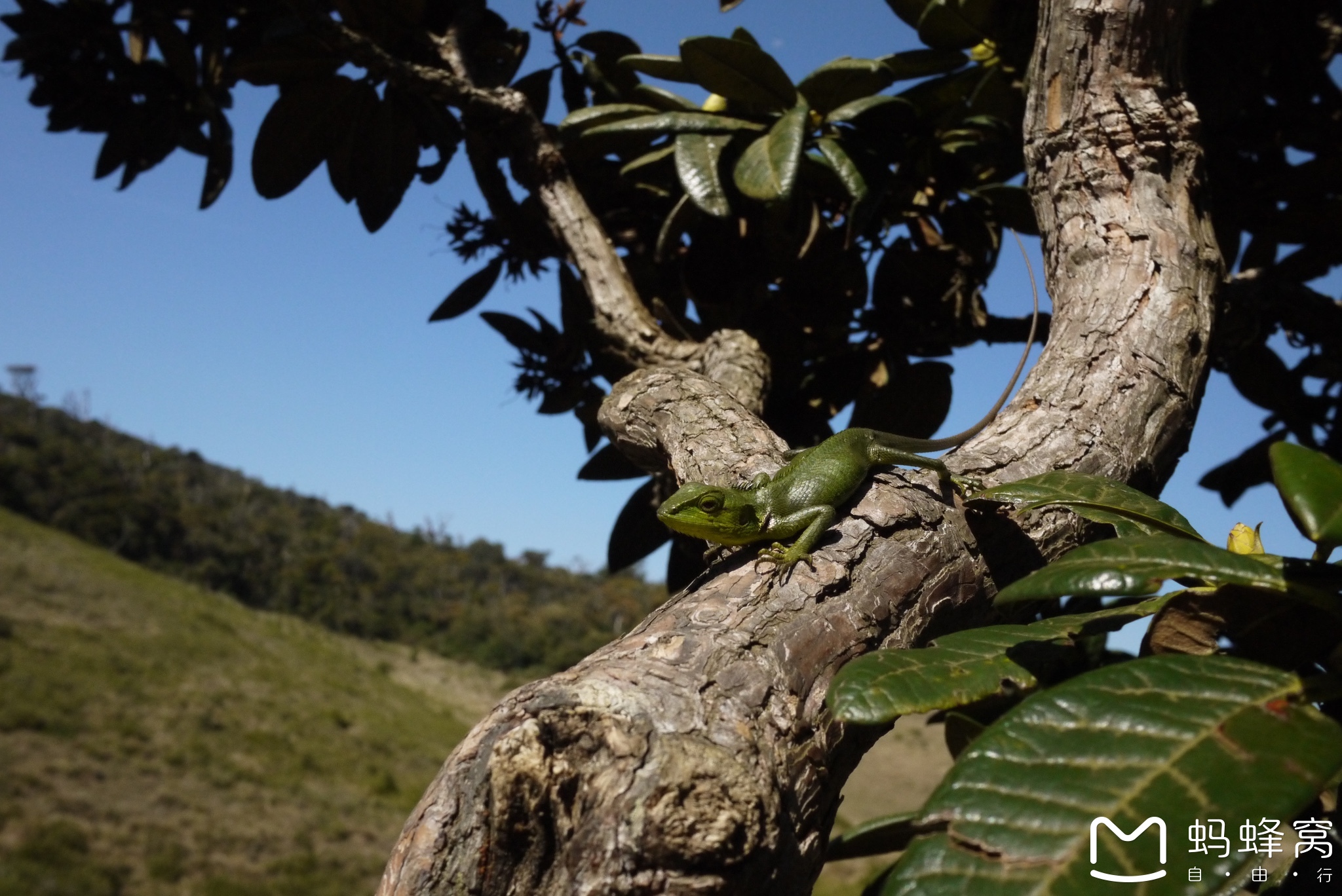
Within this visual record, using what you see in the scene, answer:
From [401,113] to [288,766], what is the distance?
18.8m

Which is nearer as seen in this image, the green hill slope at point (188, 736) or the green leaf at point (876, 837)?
the green leaf at point (876, 837)

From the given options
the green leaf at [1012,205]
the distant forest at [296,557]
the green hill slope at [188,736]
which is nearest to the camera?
the green leaf at [1012,205]

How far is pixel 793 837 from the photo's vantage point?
844 millimetres

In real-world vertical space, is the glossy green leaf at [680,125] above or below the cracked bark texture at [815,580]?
above

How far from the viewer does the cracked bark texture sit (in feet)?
2.57

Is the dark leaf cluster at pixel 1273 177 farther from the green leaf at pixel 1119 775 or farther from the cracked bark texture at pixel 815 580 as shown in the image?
the green leaf at pixel 1119 775

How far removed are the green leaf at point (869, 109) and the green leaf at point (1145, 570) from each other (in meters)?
1.43

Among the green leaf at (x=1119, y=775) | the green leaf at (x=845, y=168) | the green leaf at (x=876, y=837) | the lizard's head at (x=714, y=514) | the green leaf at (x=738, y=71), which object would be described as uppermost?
the green leaf at (x=738, y=71)

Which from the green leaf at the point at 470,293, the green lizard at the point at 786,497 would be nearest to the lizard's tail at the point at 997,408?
the green lizard at the point at 786,497

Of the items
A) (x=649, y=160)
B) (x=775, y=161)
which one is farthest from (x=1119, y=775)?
(x=649, y=160)

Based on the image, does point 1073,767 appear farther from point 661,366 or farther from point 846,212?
point 846,212

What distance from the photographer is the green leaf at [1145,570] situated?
71 centimetres

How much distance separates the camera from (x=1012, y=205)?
6.51 feet

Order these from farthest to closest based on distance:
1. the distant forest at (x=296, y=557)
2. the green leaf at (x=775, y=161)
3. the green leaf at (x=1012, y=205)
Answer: the distant forest at (x=296, y=557), the green leaf at (x=1012, y=205), the green leaf at (x=775, y=161)
